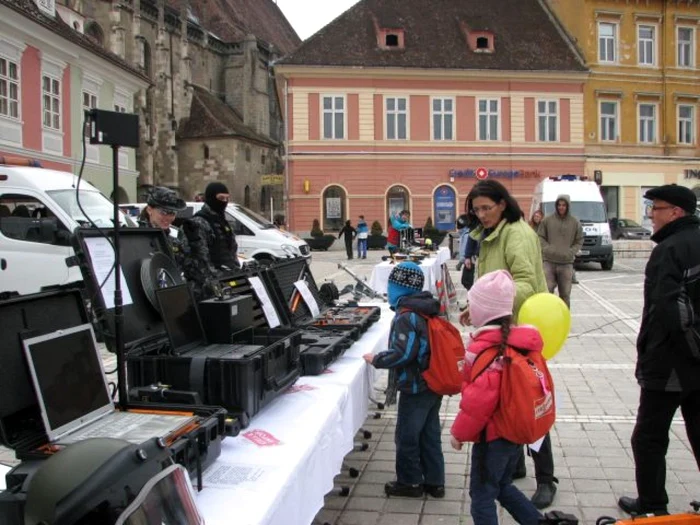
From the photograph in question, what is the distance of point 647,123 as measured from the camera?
3978 centimetres

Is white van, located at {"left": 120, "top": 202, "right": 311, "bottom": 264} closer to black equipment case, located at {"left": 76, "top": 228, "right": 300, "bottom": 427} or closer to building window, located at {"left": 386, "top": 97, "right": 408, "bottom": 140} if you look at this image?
black equipment case, located at {"left": 76, "top": 228, "right": 300, "bottom": 427}

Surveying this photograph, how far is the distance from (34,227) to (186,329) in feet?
27.4

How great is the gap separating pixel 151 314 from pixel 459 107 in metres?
35.2

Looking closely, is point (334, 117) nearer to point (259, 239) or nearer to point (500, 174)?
point (500, 174)

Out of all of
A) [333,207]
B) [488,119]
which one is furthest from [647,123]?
[333,207]

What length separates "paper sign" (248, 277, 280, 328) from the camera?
4078 mm

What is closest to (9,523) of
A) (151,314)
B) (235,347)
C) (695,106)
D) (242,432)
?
A: (242,432)

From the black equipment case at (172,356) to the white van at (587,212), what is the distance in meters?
18.4

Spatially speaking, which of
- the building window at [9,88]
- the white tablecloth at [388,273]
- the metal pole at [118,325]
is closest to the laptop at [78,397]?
the metal pole at [118,325]

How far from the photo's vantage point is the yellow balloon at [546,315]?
3775 mm

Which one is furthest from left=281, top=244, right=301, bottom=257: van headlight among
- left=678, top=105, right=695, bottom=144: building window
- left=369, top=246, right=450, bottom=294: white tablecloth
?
left=678, top=105, right=695, bottom=144: building window

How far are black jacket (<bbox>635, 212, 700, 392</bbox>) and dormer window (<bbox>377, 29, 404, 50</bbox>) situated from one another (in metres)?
35.1

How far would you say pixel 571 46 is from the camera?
3841 centimetres

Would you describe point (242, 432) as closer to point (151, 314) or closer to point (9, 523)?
point (151, 314)
